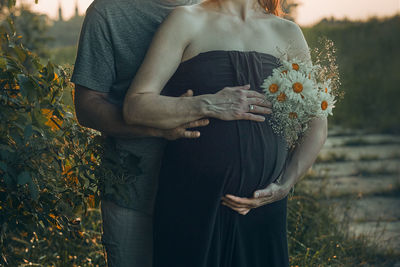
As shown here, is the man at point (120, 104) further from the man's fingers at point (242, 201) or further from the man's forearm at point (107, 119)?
the man's fingers at point (242, 201)

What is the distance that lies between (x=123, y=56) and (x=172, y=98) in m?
0.47

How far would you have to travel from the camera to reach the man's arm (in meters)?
2.42

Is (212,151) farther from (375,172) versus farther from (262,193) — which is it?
(375,172)

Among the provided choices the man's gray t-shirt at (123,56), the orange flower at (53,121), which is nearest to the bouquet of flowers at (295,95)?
the man's gray t-shirt at (123,56)

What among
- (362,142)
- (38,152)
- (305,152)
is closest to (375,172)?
(362,142)

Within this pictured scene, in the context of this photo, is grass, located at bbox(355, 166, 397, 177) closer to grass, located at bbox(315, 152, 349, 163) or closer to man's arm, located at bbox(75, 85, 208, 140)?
grass, located at bbox(315, 152, 349, 163)

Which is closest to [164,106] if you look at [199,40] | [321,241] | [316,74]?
[199,40]

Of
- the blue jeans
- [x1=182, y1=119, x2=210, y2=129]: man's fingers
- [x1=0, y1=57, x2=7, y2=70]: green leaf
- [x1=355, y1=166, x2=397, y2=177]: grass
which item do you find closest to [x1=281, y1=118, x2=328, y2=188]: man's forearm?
[x1=182, y1=119, x2=210, y2=129]: man's fingers

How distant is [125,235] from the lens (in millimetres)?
2734

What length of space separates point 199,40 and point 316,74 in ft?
1.93

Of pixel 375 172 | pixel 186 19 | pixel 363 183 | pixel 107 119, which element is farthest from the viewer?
pixel 375 172

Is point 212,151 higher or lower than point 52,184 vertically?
higher

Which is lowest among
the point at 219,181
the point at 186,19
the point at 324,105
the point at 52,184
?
the point at 52,184

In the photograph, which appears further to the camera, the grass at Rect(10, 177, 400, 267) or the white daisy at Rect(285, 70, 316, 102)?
the grass at Rect(10, 177, 400, 267)
